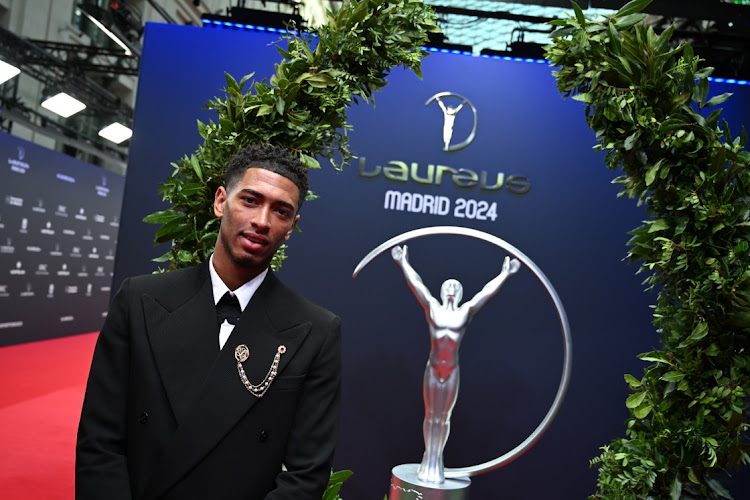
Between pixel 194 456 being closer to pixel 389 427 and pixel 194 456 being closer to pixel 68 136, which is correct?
pixel 389 427

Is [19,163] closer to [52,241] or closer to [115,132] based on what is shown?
[52,241]

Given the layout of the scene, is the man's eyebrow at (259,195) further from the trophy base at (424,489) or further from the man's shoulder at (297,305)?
the trophy base at (424,489)

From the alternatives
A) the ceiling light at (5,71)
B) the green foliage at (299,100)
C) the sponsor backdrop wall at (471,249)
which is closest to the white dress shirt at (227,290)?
the green foliage at (299,100)

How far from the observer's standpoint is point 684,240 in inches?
125

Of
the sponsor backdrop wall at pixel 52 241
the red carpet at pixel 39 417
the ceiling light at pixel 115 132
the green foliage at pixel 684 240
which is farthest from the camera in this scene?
the ceiling light at pixel 115 132

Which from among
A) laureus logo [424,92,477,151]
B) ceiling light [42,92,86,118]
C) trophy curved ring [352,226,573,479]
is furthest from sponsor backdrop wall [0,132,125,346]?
trophy curved ring [352,226,573,479]

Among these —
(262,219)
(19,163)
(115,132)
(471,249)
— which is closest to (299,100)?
(262,219)

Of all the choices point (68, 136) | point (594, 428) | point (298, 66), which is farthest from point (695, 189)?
point (68, 136)

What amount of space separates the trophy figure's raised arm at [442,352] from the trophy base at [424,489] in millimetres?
110

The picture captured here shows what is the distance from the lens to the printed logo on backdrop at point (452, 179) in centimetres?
595

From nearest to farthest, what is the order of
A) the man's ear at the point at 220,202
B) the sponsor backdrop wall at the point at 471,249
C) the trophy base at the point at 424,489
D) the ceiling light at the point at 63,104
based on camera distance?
1. the man's ear at the point at 220,202
2. the trophy base at the point at 424,489
3. the sponsor backdrop wall at the point at 471,249
4. the ceiling light at the point at 63,104

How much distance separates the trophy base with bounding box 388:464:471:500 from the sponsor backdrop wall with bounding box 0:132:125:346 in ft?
27.5

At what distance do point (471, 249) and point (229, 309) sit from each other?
4.03 m

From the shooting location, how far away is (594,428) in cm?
591
